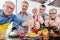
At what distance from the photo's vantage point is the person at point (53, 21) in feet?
4.58

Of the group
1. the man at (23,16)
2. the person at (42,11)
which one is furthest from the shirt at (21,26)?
the person at (42,11)

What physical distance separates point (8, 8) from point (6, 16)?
0.26 feet

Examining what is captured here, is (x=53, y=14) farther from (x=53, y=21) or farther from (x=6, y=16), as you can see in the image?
(x=6, y=16)

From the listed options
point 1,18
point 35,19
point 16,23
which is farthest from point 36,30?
point 1,18

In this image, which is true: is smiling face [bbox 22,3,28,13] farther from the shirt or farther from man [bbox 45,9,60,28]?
man [bbox 45,9,60,28]

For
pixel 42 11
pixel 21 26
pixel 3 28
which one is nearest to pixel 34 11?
pixel 42 11

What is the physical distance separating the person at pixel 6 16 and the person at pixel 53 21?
33cm

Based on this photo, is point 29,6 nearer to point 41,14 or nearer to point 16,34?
point 41,14

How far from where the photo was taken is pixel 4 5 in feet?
4.21

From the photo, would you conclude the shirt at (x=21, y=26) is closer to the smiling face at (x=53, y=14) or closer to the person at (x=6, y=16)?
the person at (x=6, y=16)

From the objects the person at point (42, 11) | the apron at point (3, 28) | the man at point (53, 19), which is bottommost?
the apron at point (3, 28)

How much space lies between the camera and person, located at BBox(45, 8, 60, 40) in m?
1.40

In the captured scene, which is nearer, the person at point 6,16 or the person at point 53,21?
the person at point 6,16

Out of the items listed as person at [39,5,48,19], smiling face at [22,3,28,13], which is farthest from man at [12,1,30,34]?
person at [39,5,48,19]
